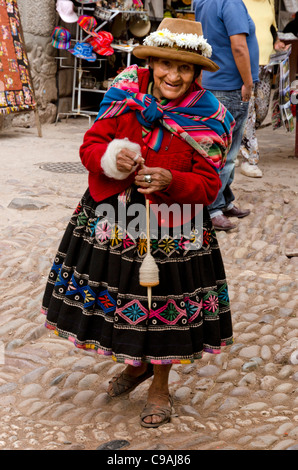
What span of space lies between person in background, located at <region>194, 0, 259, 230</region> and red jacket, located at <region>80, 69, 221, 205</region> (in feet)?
9.05

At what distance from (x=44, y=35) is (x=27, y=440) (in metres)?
7.88

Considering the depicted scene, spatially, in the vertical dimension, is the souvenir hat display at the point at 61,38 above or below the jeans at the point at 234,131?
above

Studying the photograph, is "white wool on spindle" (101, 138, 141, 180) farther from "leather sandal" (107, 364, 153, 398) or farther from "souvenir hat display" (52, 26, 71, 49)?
"souvenir hat display" (52, 26, 71, 49)

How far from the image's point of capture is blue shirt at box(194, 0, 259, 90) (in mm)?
5215

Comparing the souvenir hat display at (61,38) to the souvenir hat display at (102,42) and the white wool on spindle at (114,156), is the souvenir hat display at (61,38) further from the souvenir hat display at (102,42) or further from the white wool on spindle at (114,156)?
the white wool on spindle at (114,156)

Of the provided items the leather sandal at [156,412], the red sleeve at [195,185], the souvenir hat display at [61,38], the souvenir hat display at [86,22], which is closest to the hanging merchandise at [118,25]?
the souvenir hat display at [86,22]

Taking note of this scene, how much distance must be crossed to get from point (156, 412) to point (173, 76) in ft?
4.56

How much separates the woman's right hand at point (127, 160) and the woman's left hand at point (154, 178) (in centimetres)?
4

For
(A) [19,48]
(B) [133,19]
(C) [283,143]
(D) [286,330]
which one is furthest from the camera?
(B) [133,19]

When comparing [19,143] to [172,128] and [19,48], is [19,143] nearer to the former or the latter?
[19,48]

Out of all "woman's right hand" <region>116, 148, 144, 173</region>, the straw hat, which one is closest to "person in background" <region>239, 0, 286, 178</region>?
the straw hat

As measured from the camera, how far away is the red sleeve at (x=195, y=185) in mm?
2533

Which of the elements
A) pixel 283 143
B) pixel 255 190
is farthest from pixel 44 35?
pixel 255 190

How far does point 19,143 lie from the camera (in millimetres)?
8539
